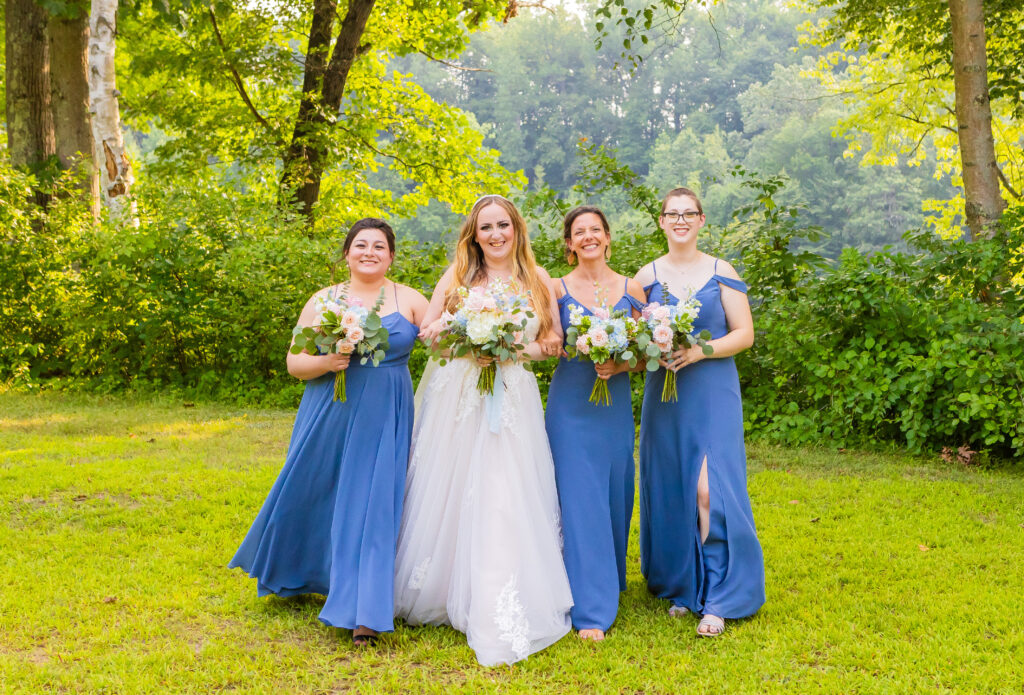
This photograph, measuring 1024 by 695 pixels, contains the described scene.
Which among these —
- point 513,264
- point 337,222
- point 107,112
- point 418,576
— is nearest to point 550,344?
point 513,264

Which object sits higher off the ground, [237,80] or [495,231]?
[237,80]

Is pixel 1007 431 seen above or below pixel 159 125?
below

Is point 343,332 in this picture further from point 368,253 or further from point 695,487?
point 695,487

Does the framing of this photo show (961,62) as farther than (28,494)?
Yes

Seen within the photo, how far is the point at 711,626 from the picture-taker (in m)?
4.45

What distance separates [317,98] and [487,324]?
1313cm

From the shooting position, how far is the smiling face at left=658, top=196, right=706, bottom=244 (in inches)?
185

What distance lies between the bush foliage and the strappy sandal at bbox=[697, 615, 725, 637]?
433 centimetres

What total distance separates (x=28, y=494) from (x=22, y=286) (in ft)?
20.7

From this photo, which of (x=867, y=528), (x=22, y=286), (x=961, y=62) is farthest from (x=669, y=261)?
(x=22, y=286)

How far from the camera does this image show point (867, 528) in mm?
6316

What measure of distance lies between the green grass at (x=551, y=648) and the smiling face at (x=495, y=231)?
77.6 inches

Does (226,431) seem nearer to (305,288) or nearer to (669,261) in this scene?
(305,288)

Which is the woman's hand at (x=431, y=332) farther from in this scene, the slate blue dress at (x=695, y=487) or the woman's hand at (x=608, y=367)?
the slate blue dress at (x=695, y=487)
